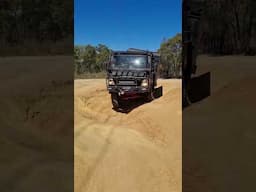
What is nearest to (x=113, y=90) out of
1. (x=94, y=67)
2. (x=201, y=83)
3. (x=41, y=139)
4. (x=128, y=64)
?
(x=128, y=64)

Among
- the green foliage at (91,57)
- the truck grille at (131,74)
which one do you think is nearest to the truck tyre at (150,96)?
the truck grille at (131,74)

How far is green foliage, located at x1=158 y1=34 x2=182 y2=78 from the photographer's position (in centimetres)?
943

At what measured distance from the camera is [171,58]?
36.1ft

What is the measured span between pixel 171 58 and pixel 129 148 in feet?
23.6

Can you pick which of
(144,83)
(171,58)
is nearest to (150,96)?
(144,83)

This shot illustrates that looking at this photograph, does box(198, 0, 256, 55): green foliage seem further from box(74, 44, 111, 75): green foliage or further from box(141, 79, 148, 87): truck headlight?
box(74, 44, 111, 75): green foliage

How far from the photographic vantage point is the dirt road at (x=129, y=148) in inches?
147

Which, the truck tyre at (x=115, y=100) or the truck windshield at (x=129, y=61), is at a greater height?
the truck windshield at (x=129, y=61)

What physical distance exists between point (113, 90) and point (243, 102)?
2386 millimetres

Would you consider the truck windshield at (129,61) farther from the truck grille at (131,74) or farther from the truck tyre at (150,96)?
the truck tyre at (150,96)

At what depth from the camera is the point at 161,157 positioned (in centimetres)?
423

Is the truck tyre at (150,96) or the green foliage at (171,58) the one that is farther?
the green foliage at (171,58)

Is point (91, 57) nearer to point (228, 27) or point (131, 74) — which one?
point (131, 74)

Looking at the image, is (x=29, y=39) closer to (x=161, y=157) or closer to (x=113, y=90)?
(x=113, y=90)
